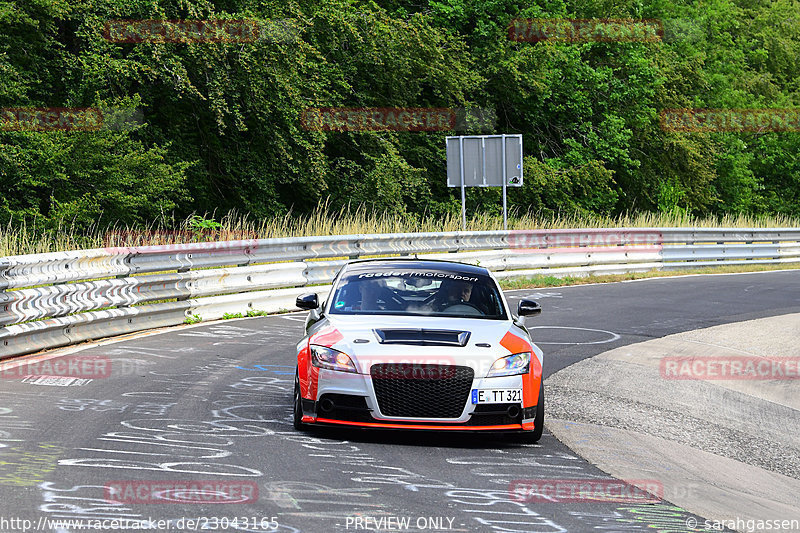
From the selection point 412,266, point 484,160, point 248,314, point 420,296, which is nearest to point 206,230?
point 484,160

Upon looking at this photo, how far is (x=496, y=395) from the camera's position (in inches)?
302

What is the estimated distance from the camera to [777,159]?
62.6 meters

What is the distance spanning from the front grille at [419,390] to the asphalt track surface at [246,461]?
0.27 m

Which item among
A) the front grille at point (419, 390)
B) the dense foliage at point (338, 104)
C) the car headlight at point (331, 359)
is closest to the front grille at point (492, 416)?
the front grille at point (419, 390)

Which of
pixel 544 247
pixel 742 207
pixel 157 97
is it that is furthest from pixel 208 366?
pixel 742 207

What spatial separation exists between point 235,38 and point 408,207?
11.8 meters

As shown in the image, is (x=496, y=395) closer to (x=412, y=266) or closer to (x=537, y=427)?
(x=537, y=427)

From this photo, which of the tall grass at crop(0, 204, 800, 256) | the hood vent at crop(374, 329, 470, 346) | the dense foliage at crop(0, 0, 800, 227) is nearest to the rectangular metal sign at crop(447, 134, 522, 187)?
the tall grass at crop(0, 204, 800, 256)

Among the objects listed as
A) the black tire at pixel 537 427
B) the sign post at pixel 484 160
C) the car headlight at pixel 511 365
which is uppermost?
the sign post at pixel 484 160

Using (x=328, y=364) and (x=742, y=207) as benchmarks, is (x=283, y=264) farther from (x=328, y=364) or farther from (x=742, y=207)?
(x=742, y=207)

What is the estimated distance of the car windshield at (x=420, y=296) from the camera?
8.74 m

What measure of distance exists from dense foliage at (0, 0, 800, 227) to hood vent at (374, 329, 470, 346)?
1982cm

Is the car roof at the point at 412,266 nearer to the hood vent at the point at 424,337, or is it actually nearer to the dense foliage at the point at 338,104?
the hood vent at the point at 424,337

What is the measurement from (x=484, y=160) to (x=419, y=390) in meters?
19.5
